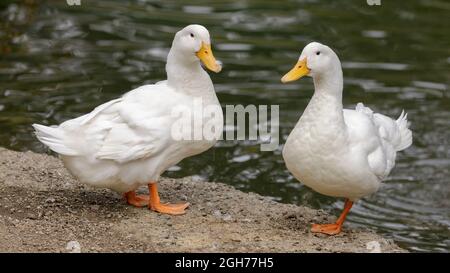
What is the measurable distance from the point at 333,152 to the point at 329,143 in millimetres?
72

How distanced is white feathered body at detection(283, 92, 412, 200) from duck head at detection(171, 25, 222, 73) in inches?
31.8

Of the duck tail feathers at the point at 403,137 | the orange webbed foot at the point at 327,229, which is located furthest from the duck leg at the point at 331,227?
the duck tail feathers at the point at 403,137

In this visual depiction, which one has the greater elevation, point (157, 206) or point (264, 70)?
point (157, 206)

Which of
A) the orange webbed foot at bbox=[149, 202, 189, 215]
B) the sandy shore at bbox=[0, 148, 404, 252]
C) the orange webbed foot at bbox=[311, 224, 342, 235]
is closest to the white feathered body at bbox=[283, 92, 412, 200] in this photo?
the orange webbed foot at bbox=[311, 224, 342, 235]

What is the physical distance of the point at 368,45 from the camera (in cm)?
1325

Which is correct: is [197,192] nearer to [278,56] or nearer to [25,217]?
[25,217]

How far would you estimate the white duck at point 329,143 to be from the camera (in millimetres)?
6469

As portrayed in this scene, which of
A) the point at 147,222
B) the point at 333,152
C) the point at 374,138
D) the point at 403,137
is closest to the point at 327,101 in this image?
the point at 333,152

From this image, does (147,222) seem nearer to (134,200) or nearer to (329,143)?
(134,200)

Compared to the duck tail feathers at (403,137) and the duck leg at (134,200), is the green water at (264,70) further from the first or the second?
the duck leg at (134,200)

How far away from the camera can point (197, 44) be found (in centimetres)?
676

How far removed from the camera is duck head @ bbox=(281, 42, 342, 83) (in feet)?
21.4

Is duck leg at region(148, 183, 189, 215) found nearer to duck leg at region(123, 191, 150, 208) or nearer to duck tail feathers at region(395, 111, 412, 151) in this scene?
duck leg at region(123, 191, 150, 208)
